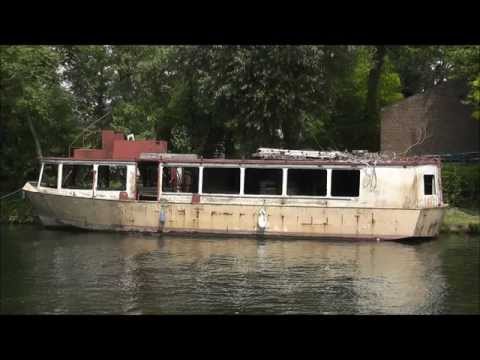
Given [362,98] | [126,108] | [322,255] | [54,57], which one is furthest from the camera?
[362,98]

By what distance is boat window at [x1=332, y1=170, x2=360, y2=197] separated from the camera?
23.8 meters

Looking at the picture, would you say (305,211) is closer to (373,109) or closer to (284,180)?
(284,180)

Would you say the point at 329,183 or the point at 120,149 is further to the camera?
the point at 120,149

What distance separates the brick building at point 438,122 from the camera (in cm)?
3550

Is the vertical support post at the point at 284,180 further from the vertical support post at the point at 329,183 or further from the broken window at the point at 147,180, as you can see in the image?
the broken window at the point at 147,180

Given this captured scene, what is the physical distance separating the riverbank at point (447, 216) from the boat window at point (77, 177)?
12.2ft

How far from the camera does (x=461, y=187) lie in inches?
1091

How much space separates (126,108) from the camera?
3309 centimetres

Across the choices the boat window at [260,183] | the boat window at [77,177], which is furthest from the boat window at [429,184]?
the boat window at [77,177]

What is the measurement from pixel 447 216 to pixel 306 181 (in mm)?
6228

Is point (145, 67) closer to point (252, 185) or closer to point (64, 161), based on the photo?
point (64, 161)

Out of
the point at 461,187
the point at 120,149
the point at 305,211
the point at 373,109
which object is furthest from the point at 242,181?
the point at 373,109
